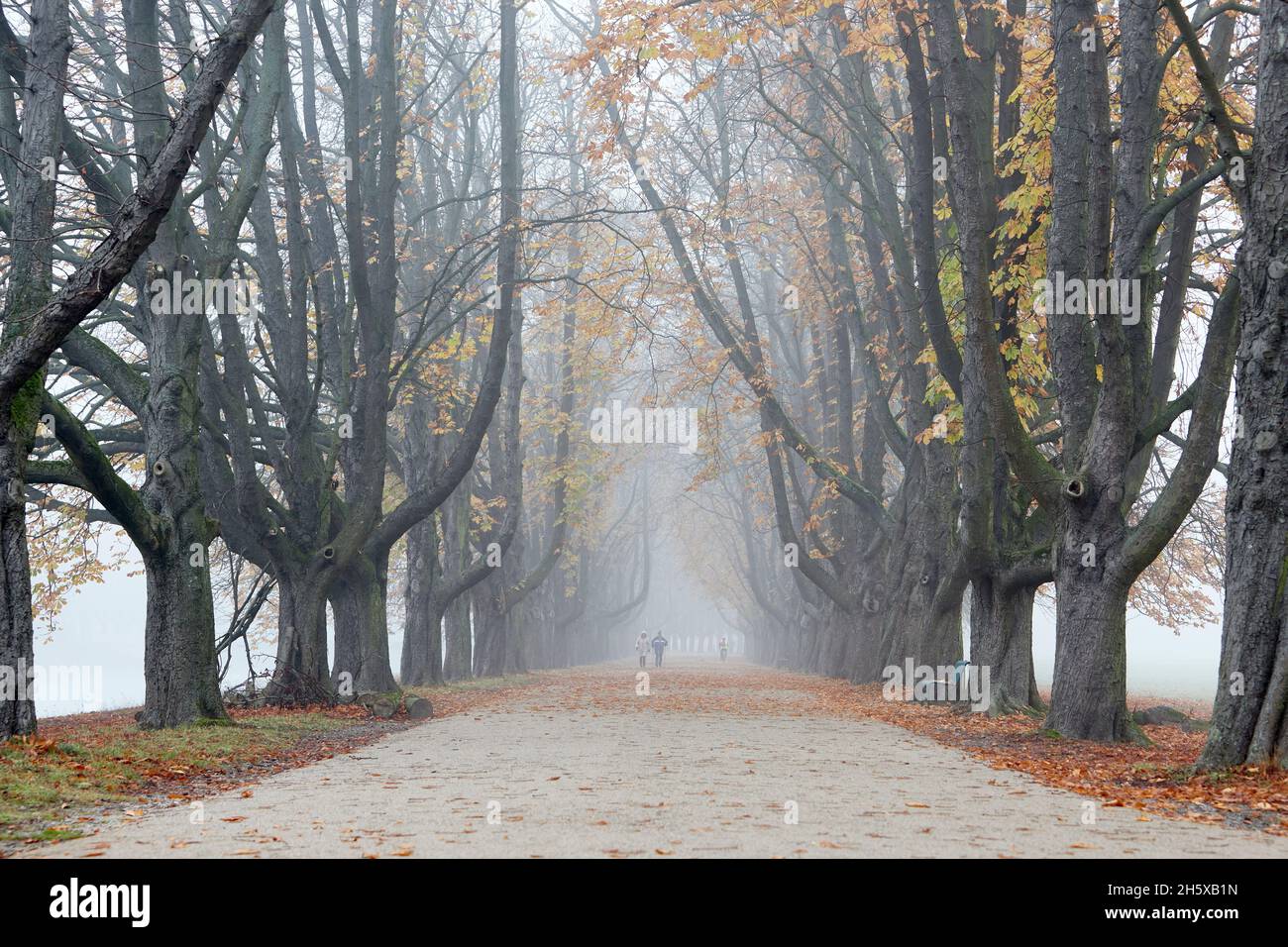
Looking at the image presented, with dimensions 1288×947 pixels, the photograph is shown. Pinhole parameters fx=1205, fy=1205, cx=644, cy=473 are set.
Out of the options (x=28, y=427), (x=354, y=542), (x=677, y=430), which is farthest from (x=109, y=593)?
(x=28, y=427)

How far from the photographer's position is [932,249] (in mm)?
15891

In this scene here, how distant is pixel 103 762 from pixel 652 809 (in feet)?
15.8

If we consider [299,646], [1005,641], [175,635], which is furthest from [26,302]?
[1005,641]

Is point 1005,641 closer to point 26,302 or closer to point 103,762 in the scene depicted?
point 103,762

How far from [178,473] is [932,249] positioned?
32.1ft

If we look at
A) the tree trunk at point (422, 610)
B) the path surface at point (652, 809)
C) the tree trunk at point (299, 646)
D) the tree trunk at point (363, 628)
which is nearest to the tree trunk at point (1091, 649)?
the path surface at point (652, 809)

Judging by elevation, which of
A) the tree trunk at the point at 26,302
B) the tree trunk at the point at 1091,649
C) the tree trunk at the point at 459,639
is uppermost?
the tree trunk at the point at 26,302

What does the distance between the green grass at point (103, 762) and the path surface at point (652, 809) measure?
555 millimetres

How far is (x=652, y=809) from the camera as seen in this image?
299 inches

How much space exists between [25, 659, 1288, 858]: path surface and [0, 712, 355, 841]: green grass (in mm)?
555

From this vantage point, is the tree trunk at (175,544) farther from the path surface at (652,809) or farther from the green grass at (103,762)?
the path surface at (652,809)

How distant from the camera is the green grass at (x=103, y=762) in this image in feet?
24.5

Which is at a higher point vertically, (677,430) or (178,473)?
(677,430)
